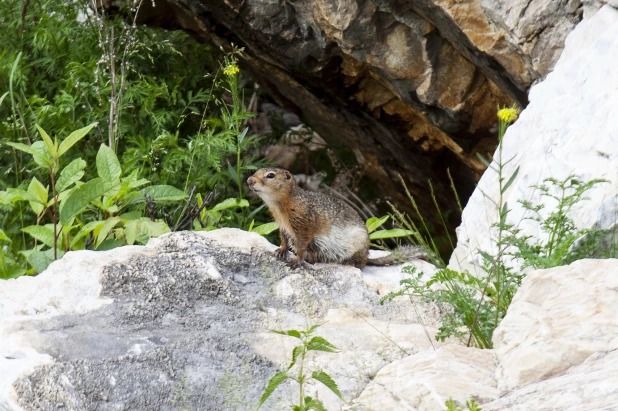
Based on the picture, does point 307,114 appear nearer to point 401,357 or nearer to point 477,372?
point 401,357

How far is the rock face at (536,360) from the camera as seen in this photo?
252 cm

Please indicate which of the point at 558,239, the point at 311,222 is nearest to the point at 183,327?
the point at 558,239

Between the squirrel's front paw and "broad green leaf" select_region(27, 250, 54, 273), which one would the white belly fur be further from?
"broad green leaf" select_region(27, 250, 54, 273)

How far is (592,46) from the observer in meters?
4.38

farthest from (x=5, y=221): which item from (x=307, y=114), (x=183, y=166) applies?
(x=307, y=114)

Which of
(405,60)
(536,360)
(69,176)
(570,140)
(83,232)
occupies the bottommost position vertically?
(83,232)

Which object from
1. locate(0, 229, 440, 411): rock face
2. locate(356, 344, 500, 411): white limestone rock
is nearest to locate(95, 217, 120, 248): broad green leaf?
locate(0, 229, 440, 411): rock face

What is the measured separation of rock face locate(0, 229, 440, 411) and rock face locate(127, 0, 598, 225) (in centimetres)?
152

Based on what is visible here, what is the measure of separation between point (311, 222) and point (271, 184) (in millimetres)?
349

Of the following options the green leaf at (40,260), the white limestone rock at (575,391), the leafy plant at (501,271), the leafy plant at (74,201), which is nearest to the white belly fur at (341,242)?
the leafy plant at (74,201)

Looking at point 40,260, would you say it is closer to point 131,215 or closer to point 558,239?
point 131,215

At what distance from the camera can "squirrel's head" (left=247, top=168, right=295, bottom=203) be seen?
5.31m

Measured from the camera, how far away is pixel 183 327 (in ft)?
11.7

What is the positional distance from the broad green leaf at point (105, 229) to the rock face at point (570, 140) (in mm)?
1839
